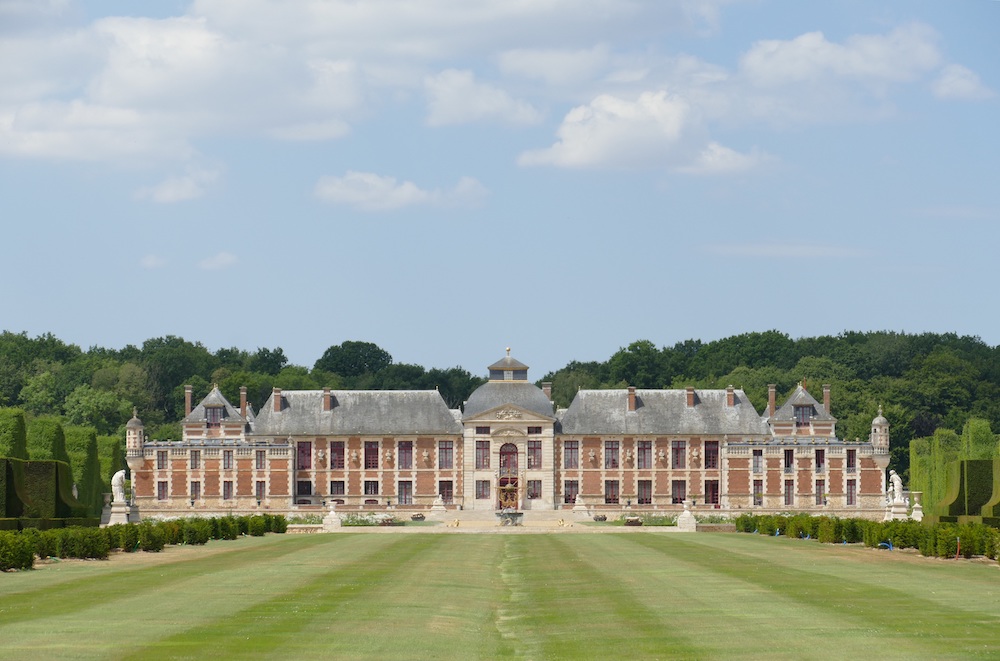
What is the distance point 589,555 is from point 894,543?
7.67 meters

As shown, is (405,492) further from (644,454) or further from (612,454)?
(644,454)

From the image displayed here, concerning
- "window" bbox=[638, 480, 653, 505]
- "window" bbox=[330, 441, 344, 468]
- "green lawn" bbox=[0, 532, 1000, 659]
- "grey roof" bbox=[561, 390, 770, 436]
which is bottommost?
"window" bbox=[638, 480, 653, 505]

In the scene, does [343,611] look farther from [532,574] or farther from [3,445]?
[3,445]

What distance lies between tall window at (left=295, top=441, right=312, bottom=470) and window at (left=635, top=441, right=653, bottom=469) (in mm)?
18355

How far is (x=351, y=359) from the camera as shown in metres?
141

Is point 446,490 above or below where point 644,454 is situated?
below

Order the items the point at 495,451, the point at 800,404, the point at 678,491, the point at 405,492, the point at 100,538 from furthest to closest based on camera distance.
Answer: the point at 405,492, the point at 495,451, the point at 678,491, the point at 800,404, the point at 100,538

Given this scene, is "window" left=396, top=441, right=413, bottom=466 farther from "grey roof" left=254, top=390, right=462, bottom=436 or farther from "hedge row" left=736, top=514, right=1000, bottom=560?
"hedge row" left=736, top=514, right=1000, bottom=560

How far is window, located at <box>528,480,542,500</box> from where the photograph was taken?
89.1 meters

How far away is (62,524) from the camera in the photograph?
43344 mm

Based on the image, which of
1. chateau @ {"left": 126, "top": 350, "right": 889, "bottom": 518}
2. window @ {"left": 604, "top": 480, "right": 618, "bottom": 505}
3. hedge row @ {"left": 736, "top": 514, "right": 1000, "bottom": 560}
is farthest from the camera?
window @ {"left": 604, "top": 480, "right": 618, "bottom": 505}

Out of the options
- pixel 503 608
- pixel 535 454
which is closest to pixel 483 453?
pixel 535 454

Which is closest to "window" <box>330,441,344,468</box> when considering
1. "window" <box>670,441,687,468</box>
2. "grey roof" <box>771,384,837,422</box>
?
"window" <box>670,441,687,468</box>

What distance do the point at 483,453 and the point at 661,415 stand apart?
33.8 feet
